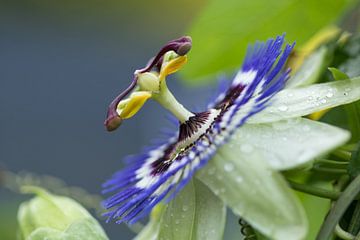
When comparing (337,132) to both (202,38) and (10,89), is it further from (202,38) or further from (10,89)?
(10,89)

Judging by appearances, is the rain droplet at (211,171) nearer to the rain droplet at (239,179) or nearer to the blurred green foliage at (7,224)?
the rain droplet at (239,179)

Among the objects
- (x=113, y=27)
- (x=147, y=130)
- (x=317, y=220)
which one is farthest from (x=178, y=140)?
(x=113, y=27)

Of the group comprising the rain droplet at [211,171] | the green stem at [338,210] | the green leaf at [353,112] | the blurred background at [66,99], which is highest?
the blurred background at [66,99]

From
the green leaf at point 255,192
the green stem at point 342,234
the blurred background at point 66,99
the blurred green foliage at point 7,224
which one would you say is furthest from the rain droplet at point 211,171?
the blurred background at point 66,99

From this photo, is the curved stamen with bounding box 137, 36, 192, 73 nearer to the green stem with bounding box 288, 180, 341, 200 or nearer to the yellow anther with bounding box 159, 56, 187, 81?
the yellow anther with bounding box 159, 56, 187, 81

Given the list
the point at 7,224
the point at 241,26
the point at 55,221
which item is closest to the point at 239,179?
the point at 55,221

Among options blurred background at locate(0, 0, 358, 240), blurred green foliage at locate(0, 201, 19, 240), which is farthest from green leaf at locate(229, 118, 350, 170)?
blurred background at locate(0, 0, 358, 240)
